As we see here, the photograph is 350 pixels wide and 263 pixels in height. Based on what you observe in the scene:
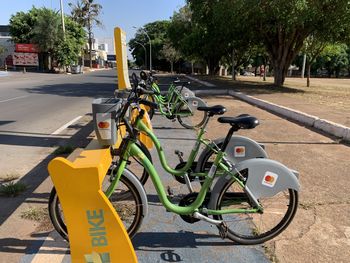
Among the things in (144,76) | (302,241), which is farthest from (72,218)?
(144,76)

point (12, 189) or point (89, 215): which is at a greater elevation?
point (89, 215)

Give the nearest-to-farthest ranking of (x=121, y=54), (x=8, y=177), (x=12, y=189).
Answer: (x=12, y=189), (x=8, y=177), (x=121, y=54)

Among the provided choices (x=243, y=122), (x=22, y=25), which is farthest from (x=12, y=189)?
(x=22, y=25)

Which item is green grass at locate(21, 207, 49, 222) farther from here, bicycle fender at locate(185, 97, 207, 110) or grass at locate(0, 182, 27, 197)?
bicycle fender at locate(185, 97, 207, 110)

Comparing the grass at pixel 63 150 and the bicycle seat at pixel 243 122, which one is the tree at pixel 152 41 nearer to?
the grass at pixel 63 150

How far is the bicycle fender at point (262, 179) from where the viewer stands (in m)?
Answer: 3.44

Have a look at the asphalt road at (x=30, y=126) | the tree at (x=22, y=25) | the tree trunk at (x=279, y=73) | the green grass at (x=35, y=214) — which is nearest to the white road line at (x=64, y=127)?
the asphalt road at (x=30, y=126)

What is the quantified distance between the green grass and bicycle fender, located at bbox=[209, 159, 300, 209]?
6.12 ft

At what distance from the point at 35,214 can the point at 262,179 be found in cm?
244

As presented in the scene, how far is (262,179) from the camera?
3.46 metres

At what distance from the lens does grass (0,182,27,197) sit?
5020mm

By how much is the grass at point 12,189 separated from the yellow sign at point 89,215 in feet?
8.09

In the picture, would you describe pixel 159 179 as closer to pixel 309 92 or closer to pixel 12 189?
pixel 12 189

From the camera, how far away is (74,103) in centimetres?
1549
